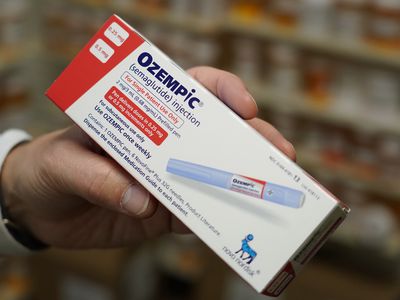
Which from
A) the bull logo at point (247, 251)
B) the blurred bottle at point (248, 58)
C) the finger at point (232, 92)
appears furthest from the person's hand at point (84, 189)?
the blurred bottle at point (248, 58)

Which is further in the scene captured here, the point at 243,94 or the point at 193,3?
the point at 193,3

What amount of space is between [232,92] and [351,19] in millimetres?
1324

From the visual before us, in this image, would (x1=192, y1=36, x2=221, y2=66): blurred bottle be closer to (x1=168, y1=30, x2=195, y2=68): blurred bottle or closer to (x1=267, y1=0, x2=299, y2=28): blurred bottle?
(x1=168, y1=30, x2=195, y2=68): blurred bottle

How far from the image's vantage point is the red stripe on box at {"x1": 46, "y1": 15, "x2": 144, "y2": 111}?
822 mm

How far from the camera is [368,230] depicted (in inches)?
83.7

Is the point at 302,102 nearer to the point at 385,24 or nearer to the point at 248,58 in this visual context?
the point at 248,58

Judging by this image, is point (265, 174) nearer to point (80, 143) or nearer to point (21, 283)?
point (80, 143)

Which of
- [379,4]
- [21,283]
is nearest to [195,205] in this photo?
[379,4]

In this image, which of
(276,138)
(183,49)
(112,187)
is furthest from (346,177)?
(112,187)

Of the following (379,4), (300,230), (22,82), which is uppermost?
(379,4)

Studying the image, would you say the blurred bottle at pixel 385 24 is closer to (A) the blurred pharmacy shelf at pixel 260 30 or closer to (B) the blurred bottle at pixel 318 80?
(A) the blurred pharmacy shelf at pixel 260 30

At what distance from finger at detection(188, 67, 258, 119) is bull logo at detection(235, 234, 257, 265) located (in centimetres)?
18

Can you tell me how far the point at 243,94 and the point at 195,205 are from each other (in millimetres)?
182

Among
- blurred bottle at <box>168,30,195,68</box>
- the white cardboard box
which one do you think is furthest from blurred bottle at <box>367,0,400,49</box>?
the white cardboard box
